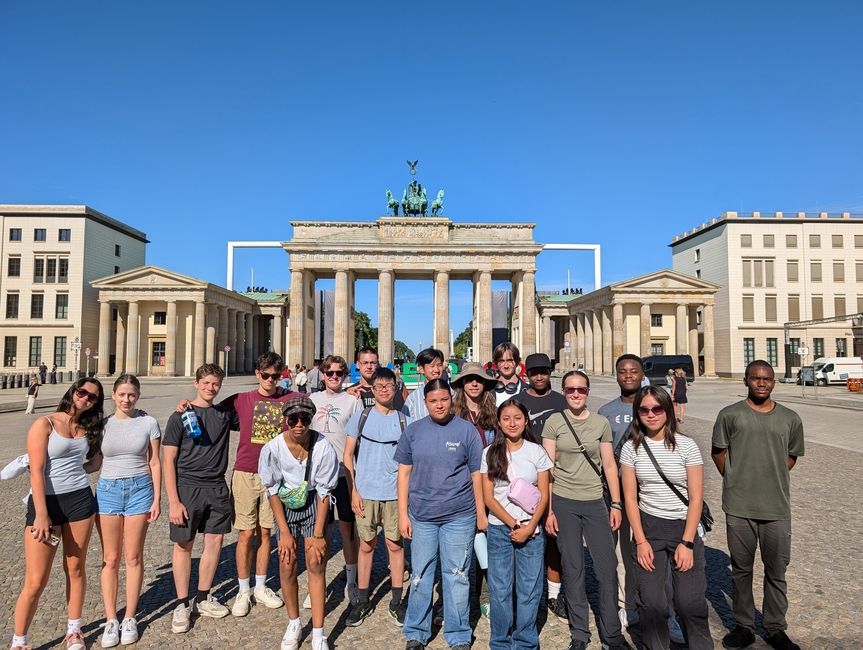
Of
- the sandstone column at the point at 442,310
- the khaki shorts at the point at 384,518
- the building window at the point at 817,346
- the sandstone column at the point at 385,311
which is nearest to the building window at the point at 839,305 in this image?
the building window at the point at 817,346

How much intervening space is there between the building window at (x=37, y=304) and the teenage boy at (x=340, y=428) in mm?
57270

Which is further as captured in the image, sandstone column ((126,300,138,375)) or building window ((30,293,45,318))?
building window ((30,293,45,318))

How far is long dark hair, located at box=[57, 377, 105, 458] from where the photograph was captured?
4016 mm

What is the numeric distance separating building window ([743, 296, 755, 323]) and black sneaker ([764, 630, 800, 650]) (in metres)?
57.6

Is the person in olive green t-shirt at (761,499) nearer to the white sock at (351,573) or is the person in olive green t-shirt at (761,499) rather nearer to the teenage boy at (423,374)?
the teenage boy at (423,374)

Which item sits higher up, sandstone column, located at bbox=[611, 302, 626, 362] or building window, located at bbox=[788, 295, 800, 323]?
building window, located at bbox=[788, 295, 800, 323]

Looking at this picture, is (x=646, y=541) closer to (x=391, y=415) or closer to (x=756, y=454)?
(x=756, y=454)

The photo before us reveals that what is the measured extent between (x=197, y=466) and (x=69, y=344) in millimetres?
55370

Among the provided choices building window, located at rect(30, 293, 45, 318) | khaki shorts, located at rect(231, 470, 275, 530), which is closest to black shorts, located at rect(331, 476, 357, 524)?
khaki shorts, located at rect(231, 470, 275, 530)

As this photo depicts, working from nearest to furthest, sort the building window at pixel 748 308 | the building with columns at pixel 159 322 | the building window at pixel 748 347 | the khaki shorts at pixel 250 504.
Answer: the khaki shorts at pixel 250 504, the building with columns at pixel 159 322, the building window at pixel 748 347, the building window at pixel 748 308

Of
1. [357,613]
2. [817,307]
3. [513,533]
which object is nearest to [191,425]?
[357,613]

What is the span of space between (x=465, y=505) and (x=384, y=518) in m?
0.97

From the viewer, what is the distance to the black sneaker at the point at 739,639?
405cm

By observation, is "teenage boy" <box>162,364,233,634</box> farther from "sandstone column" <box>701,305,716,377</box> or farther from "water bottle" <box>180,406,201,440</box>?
"sandstone column" <box>701,305,716,377</box>
